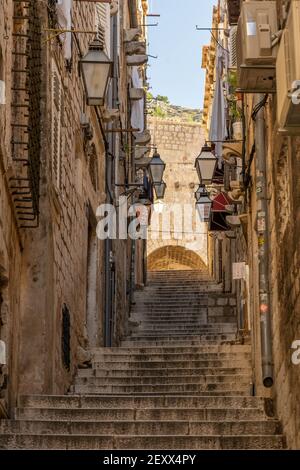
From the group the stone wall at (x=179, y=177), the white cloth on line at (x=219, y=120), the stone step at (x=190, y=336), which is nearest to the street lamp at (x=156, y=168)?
the white cloth on line at (x=219, y=120)

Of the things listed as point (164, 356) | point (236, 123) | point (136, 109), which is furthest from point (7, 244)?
point (136, 109)

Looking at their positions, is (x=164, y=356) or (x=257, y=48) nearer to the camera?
(x=257, y=48)

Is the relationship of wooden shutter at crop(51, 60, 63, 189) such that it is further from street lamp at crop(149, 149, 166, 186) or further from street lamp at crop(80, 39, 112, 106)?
street lamp at crop(149, 149, 166, 186)

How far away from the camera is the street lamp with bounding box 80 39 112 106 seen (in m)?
13.4

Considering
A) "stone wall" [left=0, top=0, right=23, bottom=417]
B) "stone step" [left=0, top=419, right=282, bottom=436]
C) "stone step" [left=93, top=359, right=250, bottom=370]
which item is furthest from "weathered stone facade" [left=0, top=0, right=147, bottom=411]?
"stone step" [left=93, top=359, right=250, bottom=370]

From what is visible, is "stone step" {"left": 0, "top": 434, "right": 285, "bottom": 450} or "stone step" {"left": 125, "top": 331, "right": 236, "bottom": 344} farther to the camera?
"stone step" {"left": 125, "top": 331, "right": 236, "bottom": 344}

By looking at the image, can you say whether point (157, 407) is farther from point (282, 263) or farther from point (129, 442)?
point (282, 263)

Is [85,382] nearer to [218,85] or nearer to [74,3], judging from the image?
[74,3]

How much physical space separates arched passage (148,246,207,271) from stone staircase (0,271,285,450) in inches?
790

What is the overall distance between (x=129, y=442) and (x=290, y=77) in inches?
158

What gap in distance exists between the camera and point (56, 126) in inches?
504

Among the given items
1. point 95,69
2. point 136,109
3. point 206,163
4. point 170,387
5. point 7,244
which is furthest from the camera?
point 136,109

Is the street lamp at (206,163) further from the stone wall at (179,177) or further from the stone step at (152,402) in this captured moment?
the stone wall at (179,177)

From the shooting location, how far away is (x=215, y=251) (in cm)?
2911
